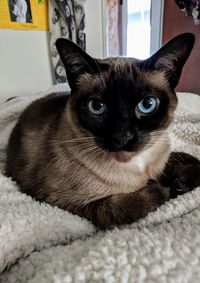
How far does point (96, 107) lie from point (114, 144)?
115mm

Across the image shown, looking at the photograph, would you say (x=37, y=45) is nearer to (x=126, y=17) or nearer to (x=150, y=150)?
(x=126, y=17)

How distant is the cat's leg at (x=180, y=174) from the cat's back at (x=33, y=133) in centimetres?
38

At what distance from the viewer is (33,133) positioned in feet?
3.33

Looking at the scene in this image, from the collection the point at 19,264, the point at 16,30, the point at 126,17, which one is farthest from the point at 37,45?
the point at 19,264

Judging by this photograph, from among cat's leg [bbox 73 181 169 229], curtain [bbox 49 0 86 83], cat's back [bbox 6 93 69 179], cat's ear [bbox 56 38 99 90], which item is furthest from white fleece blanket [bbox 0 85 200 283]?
curtain [bbox 49 0 86 83]

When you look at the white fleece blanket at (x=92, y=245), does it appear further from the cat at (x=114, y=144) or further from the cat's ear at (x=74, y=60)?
the cat's ear at (x=74, y=60)

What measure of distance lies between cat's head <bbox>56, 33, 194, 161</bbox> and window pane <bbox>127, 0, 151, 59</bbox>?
138cm

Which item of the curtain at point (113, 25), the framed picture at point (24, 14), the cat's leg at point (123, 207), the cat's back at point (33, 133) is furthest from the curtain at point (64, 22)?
the cat's leg at point (123, 207)

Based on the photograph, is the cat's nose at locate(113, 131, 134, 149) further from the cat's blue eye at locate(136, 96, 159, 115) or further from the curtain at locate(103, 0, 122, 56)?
the curtain at locate(103, 0, 122, 56)

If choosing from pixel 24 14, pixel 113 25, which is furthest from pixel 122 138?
pixel 113 25

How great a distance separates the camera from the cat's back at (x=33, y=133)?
3.17 feet

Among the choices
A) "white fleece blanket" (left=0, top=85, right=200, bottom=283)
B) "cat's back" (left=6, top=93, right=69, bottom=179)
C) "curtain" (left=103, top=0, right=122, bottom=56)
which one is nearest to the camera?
"white fleece blanket" (left=0, top=85, right=200, bottom=283)

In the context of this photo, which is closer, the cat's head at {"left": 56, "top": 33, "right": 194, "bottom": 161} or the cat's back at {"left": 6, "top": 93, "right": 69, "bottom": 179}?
the cat's head at {"left": 56, "top": 33, "right": 194, "bottom": 161}

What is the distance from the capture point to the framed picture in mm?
1909
